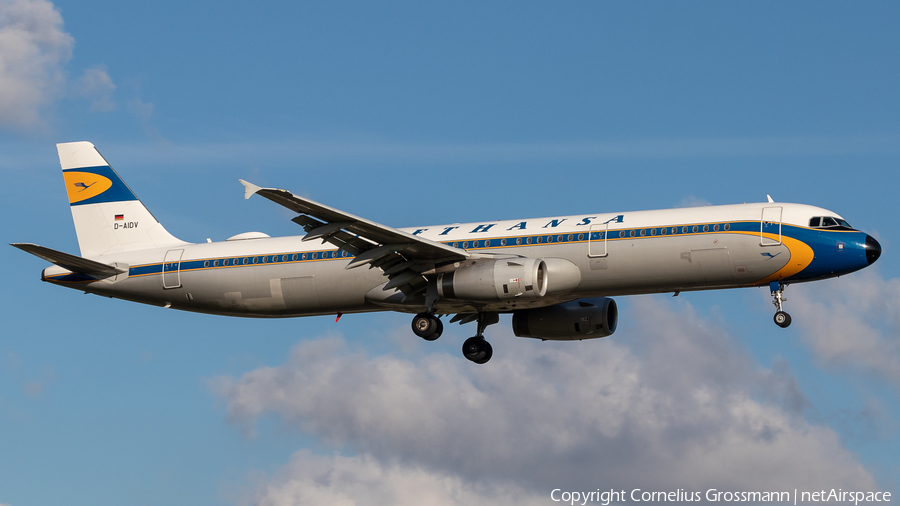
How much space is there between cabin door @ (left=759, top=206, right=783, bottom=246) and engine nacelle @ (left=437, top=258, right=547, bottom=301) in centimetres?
770

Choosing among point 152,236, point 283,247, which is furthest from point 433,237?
point 152,236

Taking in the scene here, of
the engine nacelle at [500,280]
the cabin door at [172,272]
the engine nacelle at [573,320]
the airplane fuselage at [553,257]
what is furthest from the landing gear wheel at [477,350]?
the cabin door at [172,272]

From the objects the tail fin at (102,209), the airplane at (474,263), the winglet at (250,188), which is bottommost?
the winglet at (250,188)

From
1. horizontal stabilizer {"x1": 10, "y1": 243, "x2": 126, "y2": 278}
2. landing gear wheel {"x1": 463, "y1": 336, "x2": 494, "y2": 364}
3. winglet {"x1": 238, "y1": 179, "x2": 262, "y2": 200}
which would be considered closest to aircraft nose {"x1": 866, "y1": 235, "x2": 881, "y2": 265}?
landing gear wheel {"x1": 463, "y1": 336, "x2": 494, "y2": 364}

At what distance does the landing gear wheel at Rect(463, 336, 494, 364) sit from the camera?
145 ft

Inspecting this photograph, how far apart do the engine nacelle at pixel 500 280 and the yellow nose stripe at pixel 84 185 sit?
19632mm

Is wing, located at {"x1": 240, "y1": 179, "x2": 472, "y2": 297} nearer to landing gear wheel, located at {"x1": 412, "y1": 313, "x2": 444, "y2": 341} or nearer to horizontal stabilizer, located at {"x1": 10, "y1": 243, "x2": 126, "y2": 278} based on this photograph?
landing gear wheel, located at {"x1": 412, "y1": 313, "x2": 444, "y2": 341}

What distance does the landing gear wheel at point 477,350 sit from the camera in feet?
145

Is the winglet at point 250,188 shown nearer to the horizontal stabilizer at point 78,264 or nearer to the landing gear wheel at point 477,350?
the horizontal stabilizer at point 78,264

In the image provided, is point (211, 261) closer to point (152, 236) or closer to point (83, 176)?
point (152, 236)

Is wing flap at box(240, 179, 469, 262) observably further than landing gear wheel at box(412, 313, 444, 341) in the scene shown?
No

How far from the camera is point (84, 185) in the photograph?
48875 mm

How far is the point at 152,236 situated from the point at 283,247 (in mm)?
7619

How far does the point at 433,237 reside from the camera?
4147 cm
